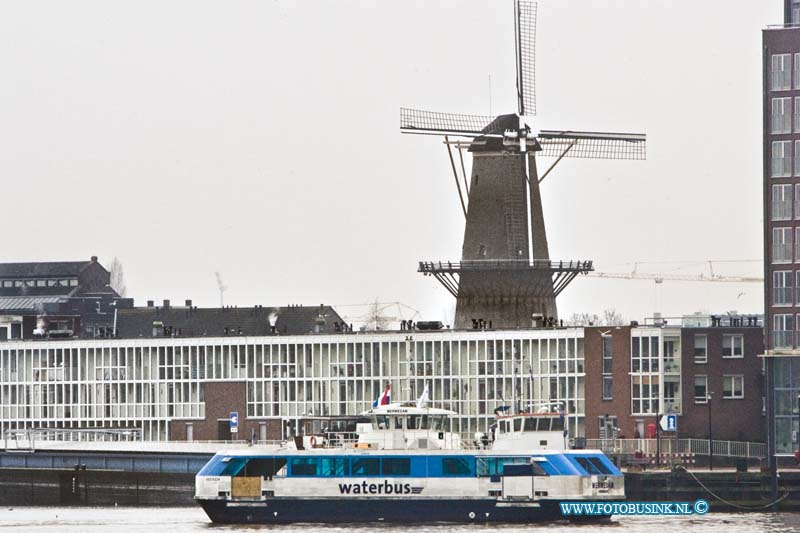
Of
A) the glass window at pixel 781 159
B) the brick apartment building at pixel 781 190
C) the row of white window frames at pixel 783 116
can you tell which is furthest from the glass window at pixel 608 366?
the row of white window frames at pixel 783 116

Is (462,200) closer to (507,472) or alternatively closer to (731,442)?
(731,442)

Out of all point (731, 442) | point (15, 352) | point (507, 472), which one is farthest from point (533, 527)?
point (15, 352)

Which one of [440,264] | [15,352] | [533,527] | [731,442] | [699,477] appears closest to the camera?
[533,527]

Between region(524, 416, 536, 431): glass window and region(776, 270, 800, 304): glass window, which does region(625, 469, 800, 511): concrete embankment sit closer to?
region(524, 416, 536, 431): glass window

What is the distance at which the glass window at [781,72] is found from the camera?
477 ft

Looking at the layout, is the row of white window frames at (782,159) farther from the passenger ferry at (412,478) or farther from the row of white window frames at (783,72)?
the passenger ferry at (412,478)

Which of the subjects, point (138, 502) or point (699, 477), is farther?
point (138, 502)

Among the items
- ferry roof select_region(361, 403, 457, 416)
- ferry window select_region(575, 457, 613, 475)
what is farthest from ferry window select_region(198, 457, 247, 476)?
ferry window select_region(575, 457, 613, 475)

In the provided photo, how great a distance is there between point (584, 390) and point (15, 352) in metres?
50.4

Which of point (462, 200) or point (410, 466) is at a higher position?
point (462, 200)

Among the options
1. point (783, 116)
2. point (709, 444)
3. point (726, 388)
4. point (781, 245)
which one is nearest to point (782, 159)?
point (783, 116)

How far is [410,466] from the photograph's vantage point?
4796 inches

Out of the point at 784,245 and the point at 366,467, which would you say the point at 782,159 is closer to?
the point at 784,245

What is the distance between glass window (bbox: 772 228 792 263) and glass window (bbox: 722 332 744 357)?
34.1 feet
